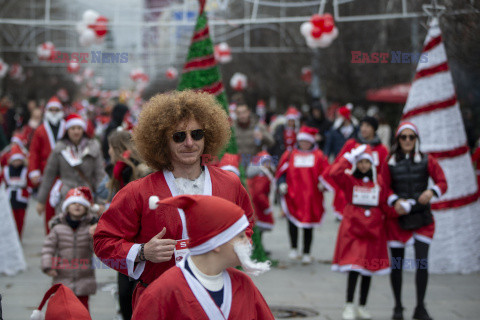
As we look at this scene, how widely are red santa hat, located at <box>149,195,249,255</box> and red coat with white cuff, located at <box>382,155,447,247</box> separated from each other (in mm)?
4342

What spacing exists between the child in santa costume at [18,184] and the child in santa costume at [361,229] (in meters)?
5.77

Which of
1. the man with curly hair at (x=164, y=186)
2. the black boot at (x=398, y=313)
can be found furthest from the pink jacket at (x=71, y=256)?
the black boot at (x=398, y=313)

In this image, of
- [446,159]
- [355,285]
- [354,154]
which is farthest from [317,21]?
[355,285]

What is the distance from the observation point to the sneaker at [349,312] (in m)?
7.12

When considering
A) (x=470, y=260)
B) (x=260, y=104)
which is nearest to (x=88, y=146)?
(x=470, y=260)

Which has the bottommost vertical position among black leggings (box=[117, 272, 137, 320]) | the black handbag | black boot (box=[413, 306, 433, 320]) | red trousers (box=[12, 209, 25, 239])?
red trousers (box=[12, 209, 25, 239])

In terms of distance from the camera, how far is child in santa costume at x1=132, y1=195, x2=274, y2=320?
303 centimetres

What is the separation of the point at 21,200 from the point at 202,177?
8008mm

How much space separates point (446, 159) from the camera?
9.19 metres

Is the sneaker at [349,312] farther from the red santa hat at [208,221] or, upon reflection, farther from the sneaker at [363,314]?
the red santa hat at [208,221]

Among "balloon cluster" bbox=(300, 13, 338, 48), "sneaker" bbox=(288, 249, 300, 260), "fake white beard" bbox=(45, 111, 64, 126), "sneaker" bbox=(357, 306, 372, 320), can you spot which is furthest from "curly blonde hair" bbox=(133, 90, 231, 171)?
"balloon cluster" bbox=(300, 13, 338, 48)

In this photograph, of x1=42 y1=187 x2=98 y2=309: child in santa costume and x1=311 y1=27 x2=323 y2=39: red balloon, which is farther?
x1=311 y1=27 x2=323 y2=39: red balloon

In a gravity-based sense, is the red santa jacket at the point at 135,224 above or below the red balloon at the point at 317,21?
below

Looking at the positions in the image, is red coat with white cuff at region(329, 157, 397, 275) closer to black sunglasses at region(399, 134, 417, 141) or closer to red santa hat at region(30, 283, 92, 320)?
black sunglasses at region(399, 134, 417, 141)
